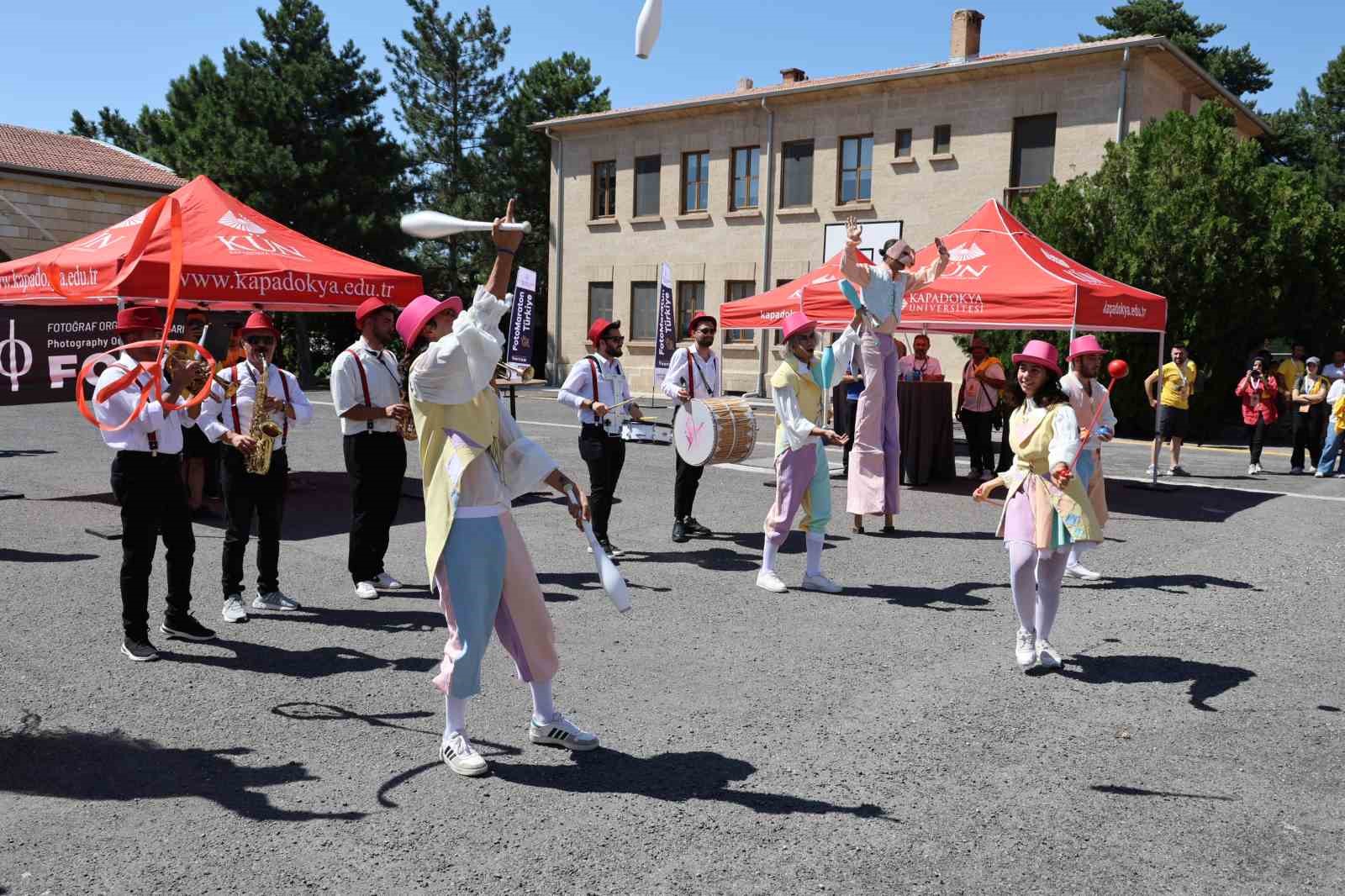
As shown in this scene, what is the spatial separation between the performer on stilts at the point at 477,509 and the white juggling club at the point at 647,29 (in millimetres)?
877

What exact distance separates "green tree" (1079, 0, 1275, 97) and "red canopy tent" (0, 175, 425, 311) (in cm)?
4229

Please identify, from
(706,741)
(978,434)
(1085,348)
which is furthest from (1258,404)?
(706,741)

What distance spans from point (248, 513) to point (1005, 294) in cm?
904

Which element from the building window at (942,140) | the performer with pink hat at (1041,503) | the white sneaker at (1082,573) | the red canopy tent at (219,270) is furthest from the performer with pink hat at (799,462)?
the building window at (942,140)

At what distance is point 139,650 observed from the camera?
6.00 m

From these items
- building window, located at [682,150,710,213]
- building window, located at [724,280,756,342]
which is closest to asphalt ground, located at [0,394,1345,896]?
building window, located at [724,280,756,342]

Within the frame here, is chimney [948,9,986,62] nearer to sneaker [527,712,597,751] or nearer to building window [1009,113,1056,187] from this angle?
building window [1009,113,1056,187]

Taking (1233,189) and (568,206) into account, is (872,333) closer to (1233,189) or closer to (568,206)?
(1233,189)

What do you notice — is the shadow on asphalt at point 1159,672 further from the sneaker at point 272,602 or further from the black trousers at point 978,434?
the black trousers at point 978,434

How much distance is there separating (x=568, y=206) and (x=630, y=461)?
75.3ft

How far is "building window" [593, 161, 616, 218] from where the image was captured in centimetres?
3588

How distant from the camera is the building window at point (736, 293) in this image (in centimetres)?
3297

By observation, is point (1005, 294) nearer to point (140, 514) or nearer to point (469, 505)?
point (469, 505)

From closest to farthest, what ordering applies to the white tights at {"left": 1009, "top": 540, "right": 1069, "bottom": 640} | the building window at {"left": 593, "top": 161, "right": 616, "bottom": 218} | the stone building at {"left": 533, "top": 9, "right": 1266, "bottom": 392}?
1. the white tights at {"left": 1009, "top": 540, "right": 1069, "bottom": 640}
2. the stone building at {"left": 533, "top": 9, "right": 1266, "bottom": 392}
3. the building window at {"left": 593, "top": 161, "right": 616, "bottom": 218}
